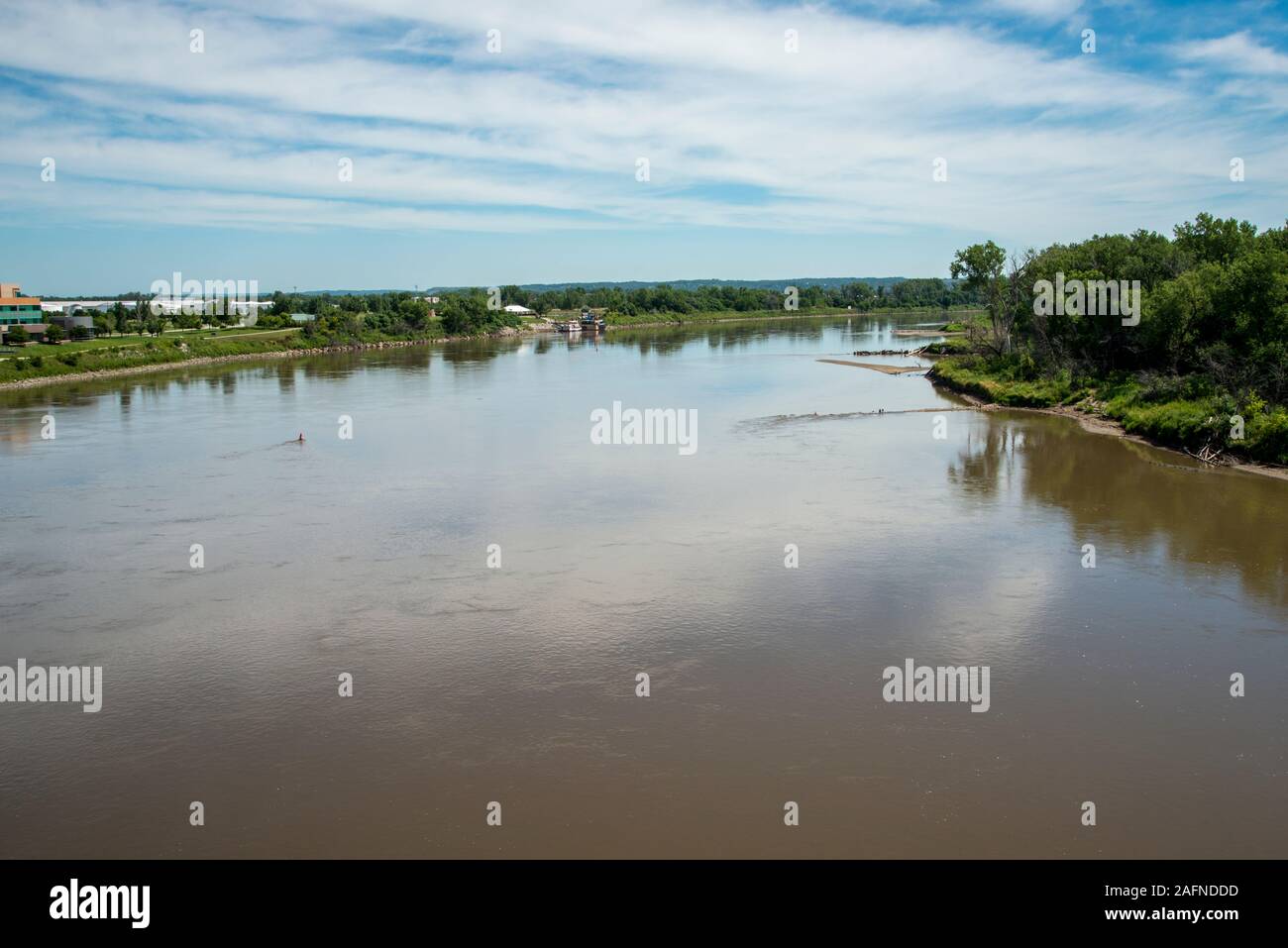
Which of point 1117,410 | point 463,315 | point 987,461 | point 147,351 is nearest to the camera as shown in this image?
point 987,461

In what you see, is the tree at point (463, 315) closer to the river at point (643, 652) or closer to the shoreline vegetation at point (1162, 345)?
the shoreline vegetation at point (1162, 345)

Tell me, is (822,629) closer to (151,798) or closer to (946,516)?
(946,516)
